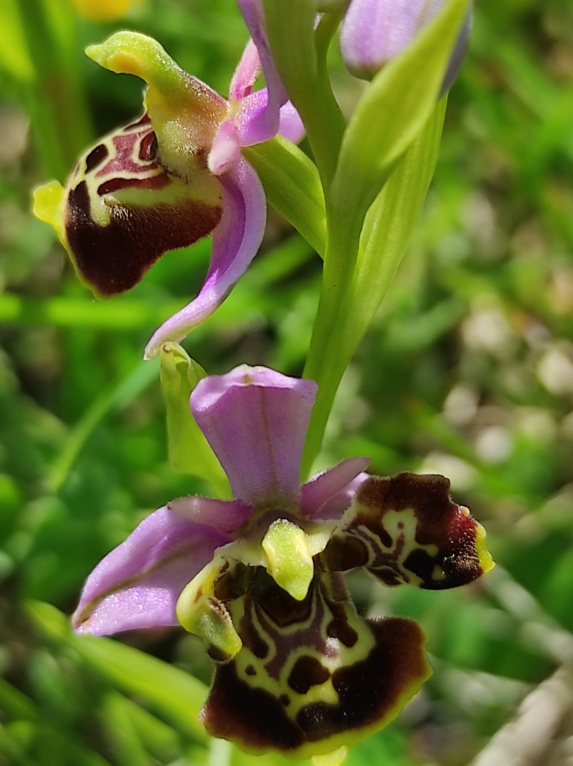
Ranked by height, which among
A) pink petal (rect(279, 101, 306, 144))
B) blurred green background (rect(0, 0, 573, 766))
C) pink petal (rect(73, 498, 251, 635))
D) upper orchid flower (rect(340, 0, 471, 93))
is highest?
upper orchid flower (rect(340, 0, 471, 93))

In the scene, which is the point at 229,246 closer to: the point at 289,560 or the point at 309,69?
the point at 309,69

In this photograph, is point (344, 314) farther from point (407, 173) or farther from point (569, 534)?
point (569, 534)

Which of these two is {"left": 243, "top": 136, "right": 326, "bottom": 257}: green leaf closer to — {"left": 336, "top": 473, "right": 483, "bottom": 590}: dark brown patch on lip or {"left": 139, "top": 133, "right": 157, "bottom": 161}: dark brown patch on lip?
{"left": 139, "top": 133, "right": 157, "bottom": 161}: dark brown patch on lip

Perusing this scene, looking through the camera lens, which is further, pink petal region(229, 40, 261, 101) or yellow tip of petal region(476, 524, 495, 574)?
pink petal region(229, 40, 261, 101)

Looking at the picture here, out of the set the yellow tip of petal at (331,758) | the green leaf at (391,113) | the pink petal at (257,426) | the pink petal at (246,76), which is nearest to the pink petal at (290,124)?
the pink petal at (246,76)

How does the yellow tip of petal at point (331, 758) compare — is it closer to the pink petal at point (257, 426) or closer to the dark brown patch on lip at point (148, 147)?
the pink petal at point (257, 426)

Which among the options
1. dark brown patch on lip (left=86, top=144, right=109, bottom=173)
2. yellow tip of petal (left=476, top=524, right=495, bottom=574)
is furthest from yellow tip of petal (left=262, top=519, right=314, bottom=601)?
dark brown patch on lip (left=86, top=144, right=109, bottom=173)
